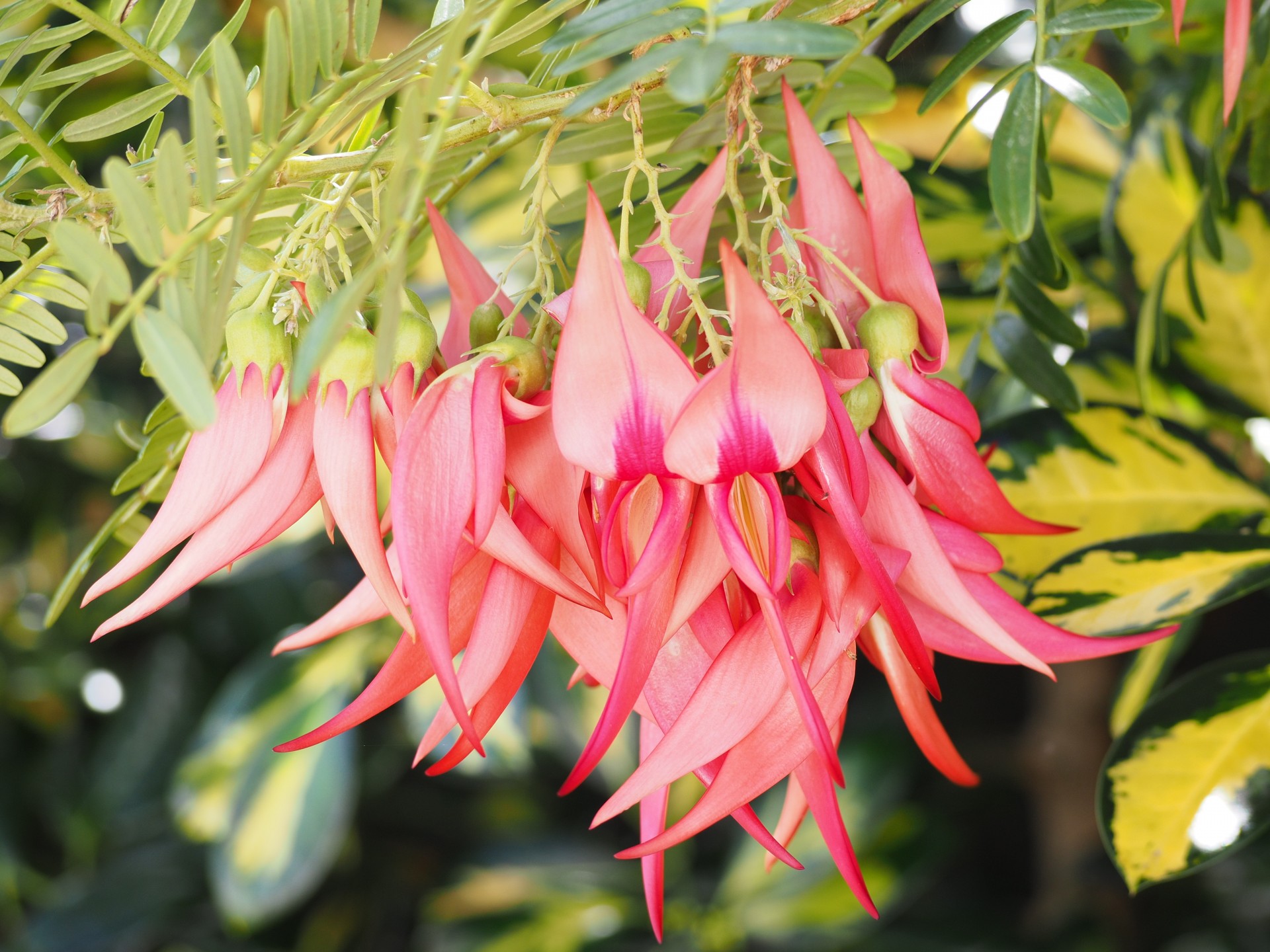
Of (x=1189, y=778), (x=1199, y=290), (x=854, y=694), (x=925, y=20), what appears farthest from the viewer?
(x=854, y=694)

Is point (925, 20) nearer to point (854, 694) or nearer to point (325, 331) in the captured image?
point (325, 331)

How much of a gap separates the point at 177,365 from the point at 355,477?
51 millimetres

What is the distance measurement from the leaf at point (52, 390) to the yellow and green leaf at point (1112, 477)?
1.29ft

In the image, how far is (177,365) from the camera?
236mm

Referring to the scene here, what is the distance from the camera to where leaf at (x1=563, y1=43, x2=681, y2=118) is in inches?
9.0

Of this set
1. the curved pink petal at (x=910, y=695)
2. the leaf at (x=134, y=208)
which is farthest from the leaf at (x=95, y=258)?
the curved pink petal at (x=910, y=695)

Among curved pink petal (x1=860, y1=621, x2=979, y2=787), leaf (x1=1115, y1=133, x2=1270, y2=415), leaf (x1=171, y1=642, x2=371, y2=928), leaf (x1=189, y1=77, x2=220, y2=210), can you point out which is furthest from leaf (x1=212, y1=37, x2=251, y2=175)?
leaf (x1=171, y1=642, x2=371, y2=928)

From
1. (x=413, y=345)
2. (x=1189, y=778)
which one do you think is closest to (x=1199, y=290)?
(x=1189, y=778)

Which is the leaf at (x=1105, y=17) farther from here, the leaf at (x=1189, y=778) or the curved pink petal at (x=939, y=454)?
the leaf at (x=1189, y=778)

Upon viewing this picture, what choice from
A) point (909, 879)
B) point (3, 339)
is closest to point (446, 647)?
point (3, 339)

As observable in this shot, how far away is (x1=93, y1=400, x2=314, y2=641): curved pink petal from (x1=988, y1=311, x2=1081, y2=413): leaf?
12.1 inches

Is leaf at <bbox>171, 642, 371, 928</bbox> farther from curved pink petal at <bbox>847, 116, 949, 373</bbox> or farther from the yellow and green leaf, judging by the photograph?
curved pink petal at <bbox>847, 116, 949, 373</bbox>

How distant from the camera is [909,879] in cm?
100

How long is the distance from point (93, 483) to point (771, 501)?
3.87 feet
